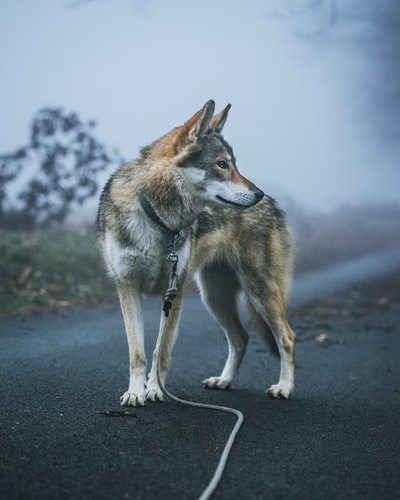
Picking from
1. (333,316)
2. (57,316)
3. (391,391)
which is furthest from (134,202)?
(333,316)

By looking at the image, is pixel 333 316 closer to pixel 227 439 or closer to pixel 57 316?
pixel 57 316

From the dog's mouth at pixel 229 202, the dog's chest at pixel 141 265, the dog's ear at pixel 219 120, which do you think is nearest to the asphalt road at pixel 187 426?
the dog's chest at pixel 141 265

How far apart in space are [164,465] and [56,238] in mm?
9370

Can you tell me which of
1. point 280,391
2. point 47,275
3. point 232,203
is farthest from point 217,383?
point 47,275

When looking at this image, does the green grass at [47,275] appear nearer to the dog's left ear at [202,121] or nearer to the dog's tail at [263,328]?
the dog's tail at [263,328]

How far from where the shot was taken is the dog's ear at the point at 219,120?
3.98 meters

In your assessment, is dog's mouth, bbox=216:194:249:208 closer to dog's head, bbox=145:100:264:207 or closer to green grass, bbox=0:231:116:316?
dog's head, bbox=145:100:264:207

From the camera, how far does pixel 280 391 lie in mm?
3963

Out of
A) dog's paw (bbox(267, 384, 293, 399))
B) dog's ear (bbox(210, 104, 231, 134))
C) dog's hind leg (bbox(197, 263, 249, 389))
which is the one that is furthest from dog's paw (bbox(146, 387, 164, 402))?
dog's ear (bbox(210, 104, 231, 134))

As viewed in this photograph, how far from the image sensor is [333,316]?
824cm

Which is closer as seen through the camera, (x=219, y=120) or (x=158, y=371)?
(x=158, y=371)

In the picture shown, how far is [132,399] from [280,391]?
4.02ft

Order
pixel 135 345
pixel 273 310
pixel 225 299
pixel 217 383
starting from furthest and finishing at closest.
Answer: pixel 225 299 → pixel 273 310 → pixel 217 383 → pixel 135 345

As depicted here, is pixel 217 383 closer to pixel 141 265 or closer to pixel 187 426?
pixel 187 426
